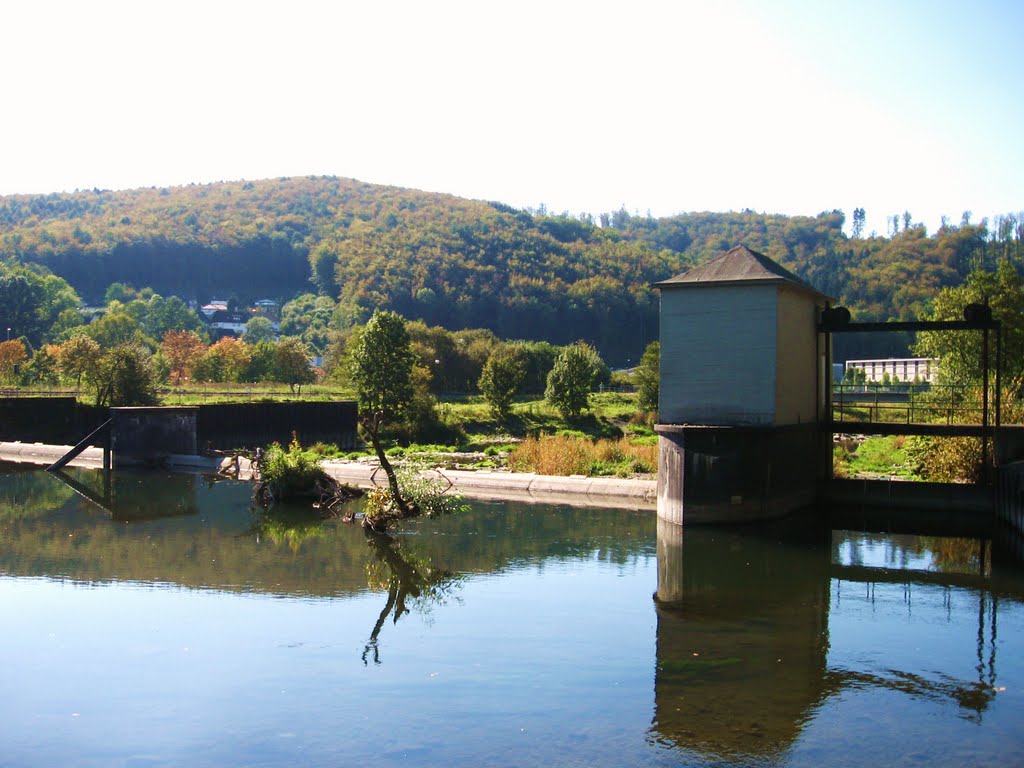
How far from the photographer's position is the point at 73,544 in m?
21.1

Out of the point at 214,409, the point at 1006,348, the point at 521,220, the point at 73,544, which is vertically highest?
the point at 521,220

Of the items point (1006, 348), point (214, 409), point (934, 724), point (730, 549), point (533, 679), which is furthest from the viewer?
point (214, 409)

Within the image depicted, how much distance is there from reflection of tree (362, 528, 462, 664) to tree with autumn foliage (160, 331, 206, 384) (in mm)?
56429

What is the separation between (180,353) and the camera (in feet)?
251

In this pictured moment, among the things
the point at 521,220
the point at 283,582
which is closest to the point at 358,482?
the point at 283,582

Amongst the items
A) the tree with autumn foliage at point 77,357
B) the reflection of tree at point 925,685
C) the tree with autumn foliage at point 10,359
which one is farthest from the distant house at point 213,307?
the reflection of tree at point 925,685

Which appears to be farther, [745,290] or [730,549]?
[745,290]

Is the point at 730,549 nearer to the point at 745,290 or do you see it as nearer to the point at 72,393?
the point at 745,290

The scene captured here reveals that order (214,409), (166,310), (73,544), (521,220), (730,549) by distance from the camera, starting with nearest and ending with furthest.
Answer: (730,549), (73,544), (214,409), (166,310), (521,220)

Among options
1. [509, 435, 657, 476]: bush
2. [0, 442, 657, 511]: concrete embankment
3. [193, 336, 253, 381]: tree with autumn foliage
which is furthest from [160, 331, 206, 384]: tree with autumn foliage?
[509, 435, 657, 476]: bush

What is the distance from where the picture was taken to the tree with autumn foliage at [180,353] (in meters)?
74.1

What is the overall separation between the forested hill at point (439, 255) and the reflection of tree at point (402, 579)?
9467 centimetres

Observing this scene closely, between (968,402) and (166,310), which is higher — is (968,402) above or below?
below

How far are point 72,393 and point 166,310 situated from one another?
7000 cm
